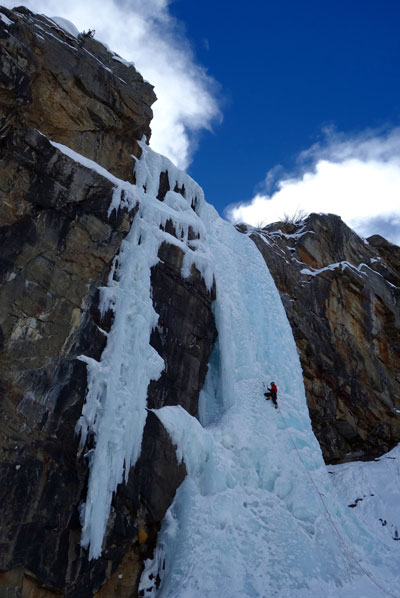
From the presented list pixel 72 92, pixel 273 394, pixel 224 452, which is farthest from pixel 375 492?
pixel 72 92

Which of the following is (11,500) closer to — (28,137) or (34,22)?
(28,137)

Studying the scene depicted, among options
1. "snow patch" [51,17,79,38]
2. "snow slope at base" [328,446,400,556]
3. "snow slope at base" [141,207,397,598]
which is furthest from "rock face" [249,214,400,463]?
"snow patch" [51,17,79,38]

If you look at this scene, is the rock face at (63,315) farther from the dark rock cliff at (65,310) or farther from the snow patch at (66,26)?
the snow patch at (66,26)

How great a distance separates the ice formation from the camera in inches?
342

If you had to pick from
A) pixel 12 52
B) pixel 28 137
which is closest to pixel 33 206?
pixel 28 137

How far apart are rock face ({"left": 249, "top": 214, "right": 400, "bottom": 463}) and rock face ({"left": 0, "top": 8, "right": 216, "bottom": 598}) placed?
6.58 m

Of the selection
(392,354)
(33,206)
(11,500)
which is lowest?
(11,500)

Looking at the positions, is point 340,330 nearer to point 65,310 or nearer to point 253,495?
point 253,495

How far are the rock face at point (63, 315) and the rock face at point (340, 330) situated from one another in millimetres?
6577

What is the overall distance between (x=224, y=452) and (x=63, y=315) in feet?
15.5

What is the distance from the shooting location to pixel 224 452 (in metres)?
10.6

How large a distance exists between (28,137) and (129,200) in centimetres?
265

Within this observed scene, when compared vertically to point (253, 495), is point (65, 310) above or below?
above

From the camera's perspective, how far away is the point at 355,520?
A: 1264 cm
